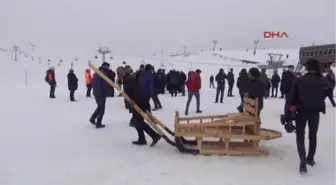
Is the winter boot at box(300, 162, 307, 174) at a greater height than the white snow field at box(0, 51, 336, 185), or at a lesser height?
greater

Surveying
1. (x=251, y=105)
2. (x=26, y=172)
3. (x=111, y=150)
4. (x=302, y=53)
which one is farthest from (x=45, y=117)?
(x=302, y=53)

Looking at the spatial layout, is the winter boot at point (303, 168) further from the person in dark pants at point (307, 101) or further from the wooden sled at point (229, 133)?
the wooden sled at point (229, 133)

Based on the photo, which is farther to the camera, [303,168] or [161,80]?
[161,80]

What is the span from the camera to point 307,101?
5.46m

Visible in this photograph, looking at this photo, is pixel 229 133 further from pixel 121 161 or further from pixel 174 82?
pixel 174 82

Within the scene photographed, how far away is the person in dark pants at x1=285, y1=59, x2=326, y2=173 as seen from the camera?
5461 mm

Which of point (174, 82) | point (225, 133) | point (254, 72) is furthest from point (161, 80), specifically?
point (225, 133)

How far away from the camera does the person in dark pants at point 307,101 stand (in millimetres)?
5461

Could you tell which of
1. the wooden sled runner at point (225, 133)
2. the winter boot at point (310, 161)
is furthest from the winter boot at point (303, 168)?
the wooden sled runner at point (225, 133)

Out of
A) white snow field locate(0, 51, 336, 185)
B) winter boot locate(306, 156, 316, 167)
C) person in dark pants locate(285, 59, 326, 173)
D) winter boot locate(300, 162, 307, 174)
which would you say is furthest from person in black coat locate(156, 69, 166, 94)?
winter boot locate(300, 162, 307, 174)

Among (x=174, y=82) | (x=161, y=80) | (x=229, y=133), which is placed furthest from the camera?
(x=174, y=82)

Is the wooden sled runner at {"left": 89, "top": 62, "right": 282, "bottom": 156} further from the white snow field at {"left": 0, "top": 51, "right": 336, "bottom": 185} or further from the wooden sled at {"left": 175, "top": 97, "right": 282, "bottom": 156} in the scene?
the white snow field at {"left": 0, "top": 51, "right": 336, "bottom": 185}

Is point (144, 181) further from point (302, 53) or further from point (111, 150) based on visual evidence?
point (302, 53)

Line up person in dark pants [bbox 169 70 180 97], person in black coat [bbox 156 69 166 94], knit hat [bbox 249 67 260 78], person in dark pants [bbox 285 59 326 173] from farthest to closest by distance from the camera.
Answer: person in dark pants [bbox 169 70 180 97], person in black coat [bbox 156 69 166 94], knit hat [bbox 249 67 260 78], person in dark pants [bbox 285 59 326 173]
